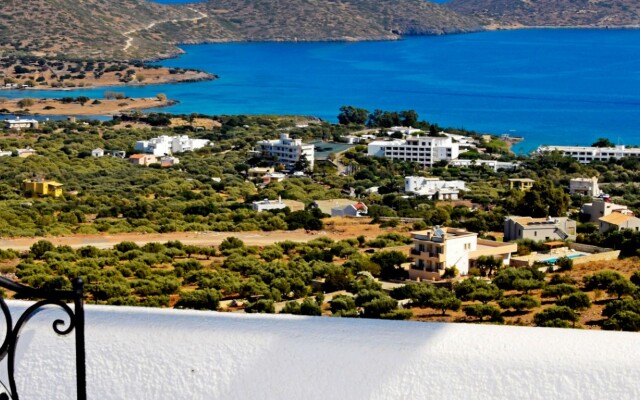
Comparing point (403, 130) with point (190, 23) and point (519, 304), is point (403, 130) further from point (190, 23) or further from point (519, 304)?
point (190, 23)

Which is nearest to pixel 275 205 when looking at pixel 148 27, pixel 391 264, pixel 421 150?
pixel 391 264

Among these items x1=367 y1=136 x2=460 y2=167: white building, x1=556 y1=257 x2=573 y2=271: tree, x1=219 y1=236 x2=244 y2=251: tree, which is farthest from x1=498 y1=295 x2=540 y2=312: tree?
x1=367 y1=136 x2=460 y2=167: white building

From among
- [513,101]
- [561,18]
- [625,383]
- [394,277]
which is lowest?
[394,277]

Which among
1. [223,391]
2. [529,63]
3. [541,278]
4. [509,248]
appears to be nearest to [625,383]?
[223,391]

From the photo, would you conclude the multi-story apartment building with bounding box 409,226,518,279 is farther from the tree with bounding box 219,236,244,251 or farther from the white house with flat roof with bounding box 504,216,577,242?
the white house with flat roof with bounding box 504,216,577,242

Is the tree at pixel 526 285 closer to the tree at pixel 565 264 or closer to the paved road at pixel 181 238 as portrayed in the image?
the tree at pixel 565 264

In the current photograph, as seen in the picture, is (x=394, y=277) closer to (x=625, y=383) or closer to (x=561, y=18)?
(x=625, y=383)
